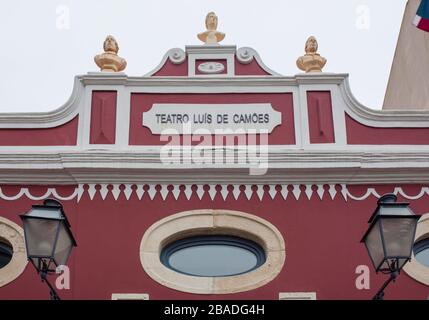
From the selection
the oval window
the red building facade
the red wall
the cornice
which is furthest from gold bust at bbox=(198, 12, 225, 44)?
the oval window

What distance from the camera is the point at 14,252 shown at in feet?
33.4

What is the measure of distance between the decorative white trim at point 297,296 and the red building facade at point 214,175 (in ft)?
0.04

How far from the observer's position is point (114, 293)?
388 inches

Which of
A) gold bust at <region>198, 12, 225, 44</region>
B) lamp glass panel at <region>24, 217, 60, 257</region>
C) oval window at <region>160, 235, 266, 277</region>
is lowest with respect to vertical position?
lamp glass panel at <region>24, 217, 60, 257</region>

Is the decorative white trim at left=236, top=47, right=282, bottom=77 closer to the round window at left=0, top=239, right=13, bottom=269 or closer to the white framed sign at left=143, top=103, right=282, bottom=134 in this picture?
the white framed sign at left=143, top=103, right=282, bottom=134

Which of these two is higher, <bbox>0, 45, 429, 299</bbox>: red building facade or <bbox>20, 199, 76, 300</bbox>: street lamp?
<bbox>0, 45, 429, 299</bbox>: red building facade

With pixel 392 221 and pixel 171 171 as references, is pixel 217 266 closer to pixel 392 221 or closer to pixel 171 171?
pixel 171 171

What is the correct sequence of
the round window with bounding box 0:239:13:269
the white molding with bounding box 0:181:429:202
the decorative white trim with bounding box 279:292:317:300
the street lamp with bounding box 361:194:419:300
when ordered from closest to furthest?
the street lamp with bounding box 361:194:419:300 < the decorative white trim with bounding box 279:292:317:300 < the round window with bounding box 0:239:13:269 < the white molding with bounding box 0:181:429:202

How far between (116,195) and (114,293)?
136cm

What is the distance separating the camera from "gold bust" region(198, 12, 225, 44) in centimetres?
1207

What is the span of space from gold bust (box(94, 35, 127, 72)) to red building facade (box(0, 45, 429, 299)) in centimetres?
35

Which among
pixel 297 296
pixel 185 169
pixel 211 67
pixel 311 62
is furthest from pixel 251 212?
pixel 311 62

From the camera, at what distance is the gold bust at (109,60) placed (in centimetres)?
1169
